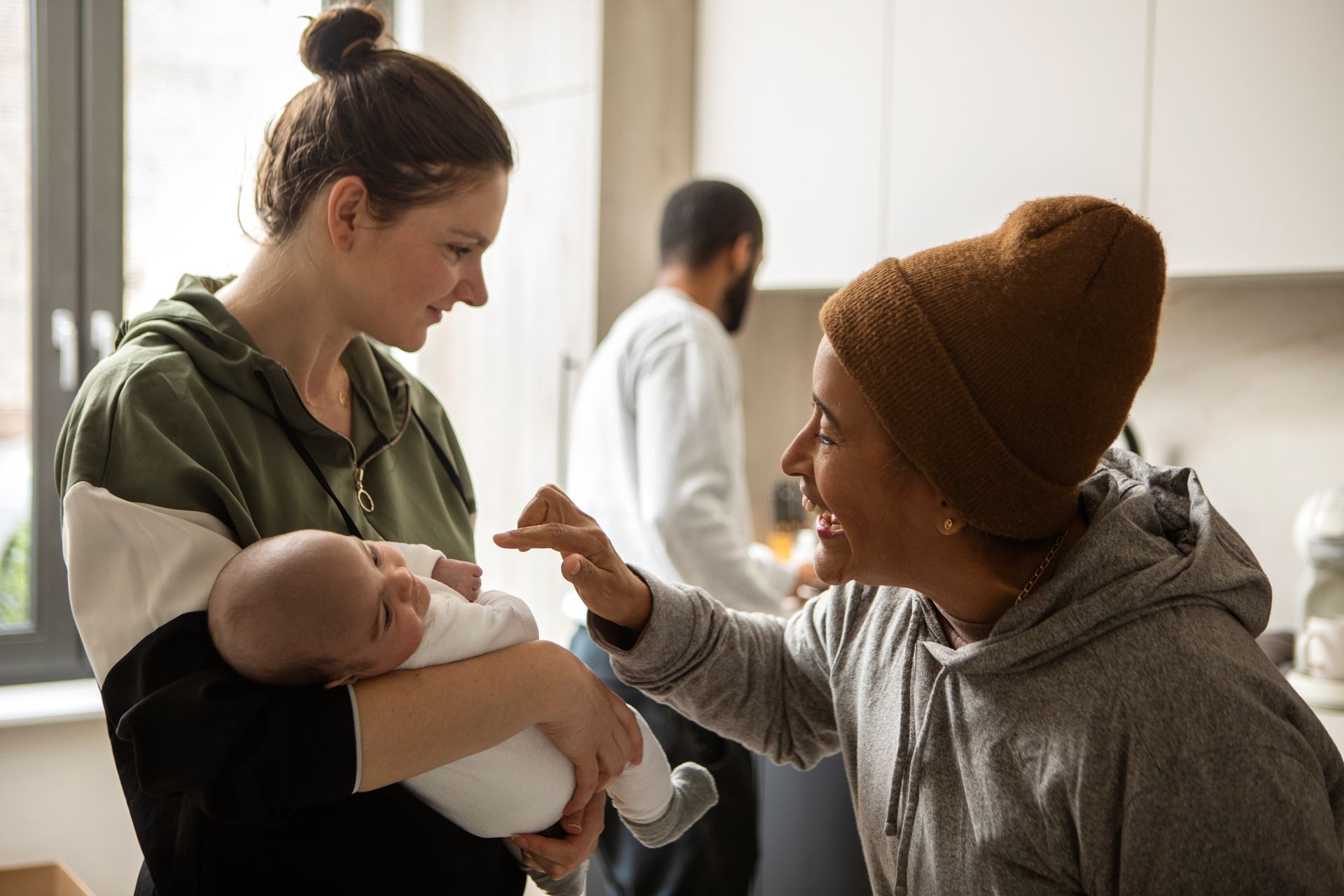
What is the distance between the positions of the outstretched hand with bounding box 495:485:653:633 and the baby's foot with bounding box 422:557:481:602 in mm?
80

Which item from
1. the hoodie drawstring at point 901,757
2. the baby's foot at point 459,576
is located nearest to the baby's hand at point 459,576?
the baby's foot at point 459,576

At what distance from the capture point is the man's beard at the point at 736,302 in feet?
8.14

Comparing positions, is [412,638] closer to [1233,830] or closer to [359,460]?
[359,460]

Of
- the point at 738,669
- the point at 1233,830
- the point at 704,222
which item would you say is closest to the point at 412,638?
the point at 738,669

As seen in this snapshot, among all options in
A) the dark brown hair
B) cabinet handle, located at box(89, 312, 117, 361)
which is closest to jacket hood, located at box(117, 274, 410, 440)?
the dark brown hair

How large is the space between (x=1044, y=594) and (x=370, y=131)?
865mm

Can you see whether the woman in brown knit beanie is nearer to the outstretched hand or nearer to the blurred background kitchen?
the outstretched hand

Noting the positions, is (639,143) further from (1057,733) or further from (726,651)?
(1057,733)

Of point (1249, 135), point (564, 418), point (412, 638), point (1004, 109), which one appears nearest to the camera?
point (412, 638)

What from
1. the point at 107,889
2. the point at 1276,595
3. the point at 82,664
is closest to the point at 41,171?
the point at 82,664

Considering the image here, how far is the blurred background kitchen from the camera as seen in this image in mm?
2096

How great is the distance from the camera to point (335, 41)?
1279mm

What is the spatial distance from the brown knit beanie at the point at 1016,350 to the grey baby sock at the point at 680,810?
0.56 metres

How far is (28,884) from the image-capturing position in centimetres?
207
